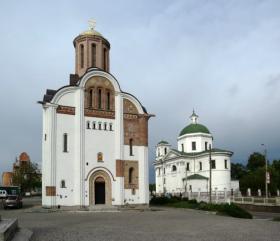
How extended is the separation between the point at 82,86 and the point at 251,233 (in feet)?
84.3

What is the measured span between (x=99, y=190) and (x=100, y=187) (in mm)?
295

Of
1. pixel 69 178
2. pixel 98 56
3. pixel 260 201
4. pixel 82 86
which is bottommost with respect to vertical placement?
pixel 260 201

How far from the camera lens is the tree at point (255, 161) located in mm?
92125

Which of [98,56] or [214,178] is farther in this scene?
[214,178]

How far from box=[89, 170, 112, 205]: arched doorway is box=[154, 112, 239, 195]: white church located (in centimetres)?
3016

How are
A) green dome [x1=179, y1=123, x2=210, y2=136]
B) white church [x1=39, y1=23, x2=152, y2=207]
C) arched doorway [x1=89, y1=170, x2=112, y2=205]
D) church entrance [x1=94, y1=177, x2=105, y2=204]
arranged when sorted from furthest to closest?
green dome [x1=179, y1=123, x2=210, y2=136]
church entrance [x1=94, y1=177, x2=105, y2=204]
arched doorway [x1=89, y1=170, x2=112, y2=205]
white church [x1=39, y1=23, x2=152, y2=207]

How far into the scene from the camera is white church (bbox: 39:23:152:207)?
34.9 m

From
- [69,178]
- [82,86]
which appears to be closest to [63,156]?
[69,178]

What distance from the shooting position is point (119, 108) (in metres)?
38.9

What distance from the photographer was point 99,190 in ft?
122

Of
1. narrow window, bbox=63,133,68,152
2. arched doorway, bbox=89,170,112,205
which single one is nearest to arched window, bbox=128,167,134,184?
arched doorway, bbox=89,170,112,205

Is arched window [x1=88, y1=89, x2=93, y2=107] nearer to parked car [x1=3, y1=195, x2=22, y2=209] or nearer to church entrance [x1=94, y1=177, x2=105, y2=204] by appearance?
church entrance [x1=94, y1=177, x2=105, y2=204]

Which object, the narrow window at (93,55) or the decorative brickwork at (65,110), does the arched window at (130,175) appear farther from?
the narrow window at (93,55)

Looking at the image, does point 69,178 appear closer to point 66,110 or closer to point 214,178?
point 66,110
